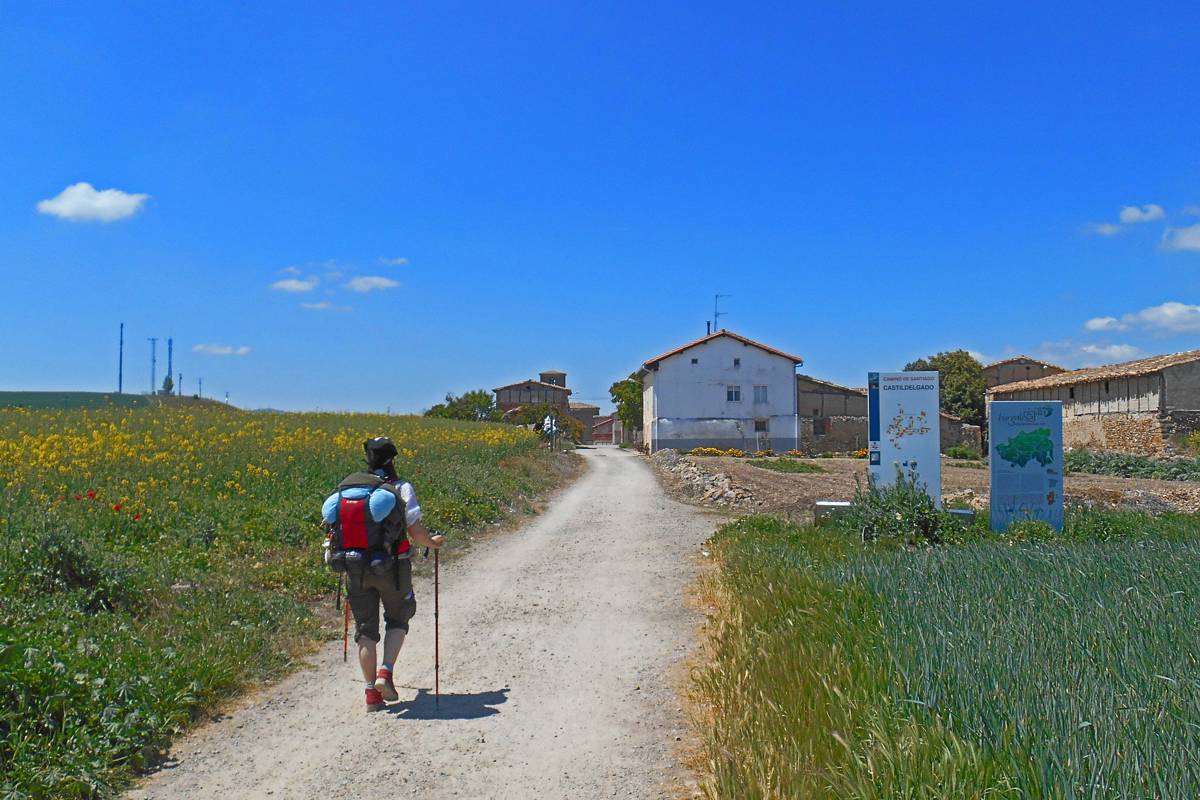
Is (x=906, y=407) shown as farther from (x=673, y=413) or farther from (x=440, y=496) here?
(x=673, y=413)

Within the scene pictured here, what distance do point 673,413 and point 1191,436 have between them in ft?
87.4

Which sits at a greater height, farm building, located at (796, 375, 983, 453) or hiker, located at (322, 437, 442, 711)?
farm building, located at (796, 375, 983, 453)

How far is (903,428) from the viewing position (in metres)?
14.4

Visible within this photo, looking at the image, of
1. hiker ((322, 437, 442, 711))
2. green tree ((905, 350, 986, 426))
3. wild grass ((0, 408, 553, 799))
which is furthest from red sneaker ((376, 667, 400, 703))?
green tree ((905, 350, 986, 426))

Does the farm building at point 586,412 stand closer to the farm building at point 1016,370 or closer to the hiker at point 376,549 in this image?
the farm building at point 1016,370

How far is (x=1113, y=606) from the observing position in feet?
18.8

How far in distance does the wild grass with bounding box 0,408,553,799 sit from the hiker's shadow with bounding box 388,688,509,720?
1403 millimetres

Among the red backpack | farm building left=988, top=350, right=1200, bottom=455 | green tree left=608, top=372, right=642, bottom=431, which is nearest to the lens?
the red backpack

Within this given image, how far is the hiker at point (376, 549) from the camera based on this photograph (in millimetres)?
6363

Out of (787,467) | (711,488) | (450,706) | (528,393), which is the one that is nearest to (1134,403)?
(787,467)

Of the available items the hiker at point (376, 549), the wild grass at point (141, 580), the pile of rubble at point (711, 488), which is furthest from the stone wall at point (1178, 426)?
the hiker at point (376, 549)

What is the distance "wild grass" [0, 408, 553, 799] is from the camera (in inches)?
209

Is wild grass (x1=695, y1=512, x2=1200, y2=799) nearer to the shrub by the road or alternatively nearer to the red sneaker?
the red sneaker

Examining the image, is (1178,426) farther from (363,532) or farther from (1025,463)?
(363,532)
